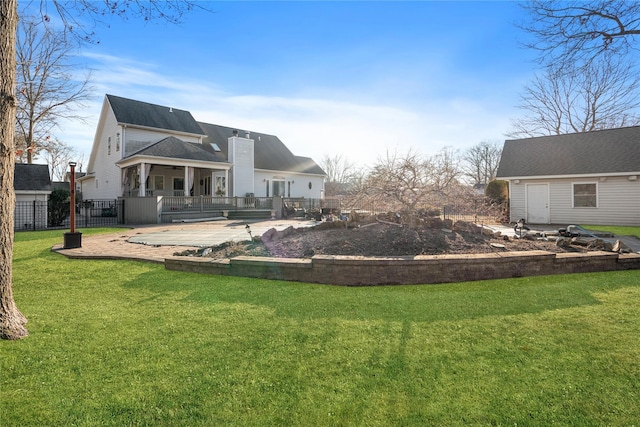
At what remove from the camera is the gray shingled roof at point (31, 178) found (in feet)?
51.7

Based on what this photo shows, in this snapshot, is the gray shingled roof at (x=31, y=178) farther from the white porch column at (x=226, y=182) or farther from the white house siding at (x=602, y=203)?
the white house siding at (x=602, y=203)

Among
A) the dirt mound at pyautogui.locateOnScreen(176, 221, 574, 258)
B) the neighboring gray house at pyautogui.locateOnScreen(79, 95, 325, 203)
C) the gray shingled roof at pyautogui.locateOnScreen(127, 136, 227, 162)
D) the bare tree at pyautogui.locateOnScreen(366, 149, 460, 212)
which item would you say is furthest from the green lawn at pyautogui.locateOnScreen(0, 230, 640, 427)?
the neighboring gray house at pyautogui.locateOnScreen(79, 95, 325, 203)

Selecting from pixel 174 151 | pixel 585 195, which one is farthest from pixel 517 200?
pixel 174 151

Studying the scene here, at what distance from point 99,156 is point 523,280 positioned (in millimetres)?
30321

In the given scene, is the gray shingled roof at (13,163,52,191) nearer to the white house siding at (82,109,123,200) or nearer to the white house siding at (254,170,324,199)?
the white house siding at (82,109,123,200)

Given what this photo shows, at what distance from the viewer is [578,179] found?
54.1 ft

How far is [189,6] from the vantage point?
496 centimetres

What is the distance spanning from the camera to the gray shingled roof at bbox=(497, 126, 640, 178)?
15.8 metres

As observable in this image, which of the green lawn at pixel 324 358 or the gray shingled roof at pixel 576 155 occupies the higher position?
the gray shingled roof at pixel 576 155

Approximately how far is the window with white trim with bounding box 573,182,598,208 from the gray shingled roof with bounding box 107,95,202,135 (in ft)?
83.7

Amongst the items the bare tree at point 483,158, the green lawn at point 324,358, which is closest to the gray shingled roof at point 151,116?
the green lawn at point 324,358

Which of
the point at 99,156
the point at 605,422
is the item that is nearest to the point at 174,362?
the point at 605,422

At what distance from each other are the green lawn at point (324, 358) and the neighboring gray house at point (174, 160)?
1790 cm

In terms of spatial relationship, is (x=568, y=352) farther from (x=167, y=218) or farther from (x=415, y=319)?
(x=167, y=218)
